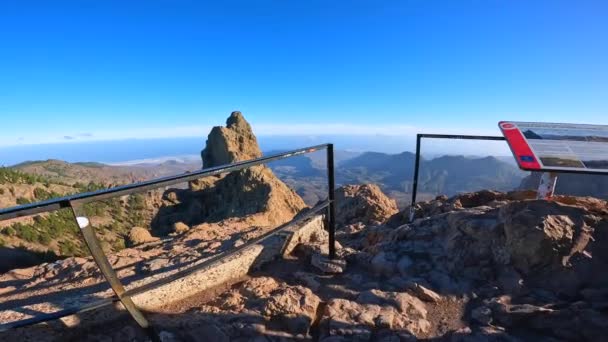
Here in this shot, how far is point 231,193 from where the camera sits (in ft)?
99.3

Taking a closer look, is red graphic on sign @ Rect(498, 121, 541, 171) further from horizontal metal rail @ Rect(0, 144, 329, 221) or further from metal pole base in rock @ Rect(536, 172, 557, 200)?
horizontal metal rail @ Rect(0, 144, 329, 221)

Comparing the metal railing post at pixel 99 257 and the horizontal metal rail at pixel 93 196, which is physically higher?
the horizontal metal rail at pixel 93 196

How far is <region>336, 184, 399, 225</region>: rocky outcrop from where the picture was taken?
10398mm

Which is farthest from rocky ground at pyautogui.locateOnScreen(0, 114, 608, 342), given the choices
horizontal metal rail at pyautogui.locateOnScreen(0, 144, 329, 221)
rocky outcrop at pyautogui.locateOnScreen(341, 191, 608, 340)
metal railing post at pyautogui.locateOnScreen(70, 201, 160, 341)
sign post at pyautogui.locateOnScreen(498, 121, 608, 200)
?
horizontal metal rail at pyautogui.locateOnScreen(0, 144, 329, 221)

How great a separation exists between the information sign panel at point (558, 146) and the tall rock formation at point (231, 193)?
649 inches

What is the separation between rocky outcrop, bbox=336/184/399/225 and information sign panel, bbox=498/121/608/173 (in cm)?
645

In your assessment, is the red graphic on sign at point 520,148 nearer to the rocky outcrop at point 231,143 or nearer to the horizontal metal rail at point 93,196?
the horizontal metal rail at point 93,196

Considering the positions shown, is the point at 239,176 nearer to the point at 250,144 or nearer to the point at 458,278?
the point at 250,144

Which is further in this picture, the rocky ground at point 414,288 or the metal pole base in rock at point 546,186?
the metal pole base in rock at point 546,186

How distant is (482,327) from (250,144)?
131 feet

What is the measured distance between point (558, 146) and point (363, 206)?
7695 millimetres

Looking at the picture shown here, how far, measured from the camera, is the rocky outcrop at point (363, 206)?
34.1 feet

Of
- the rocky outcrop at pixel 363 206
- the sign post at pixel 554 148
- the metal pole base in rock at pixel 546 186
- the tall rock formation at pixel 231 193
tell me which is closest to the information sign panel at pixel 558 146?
the sign post at pixel 554 148

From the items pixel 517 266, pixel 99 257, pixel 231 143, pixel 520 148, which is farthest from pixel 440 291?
pixel 231 143
